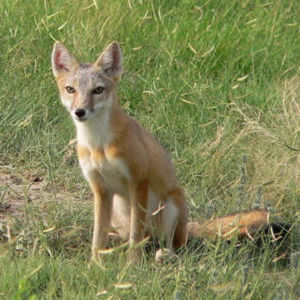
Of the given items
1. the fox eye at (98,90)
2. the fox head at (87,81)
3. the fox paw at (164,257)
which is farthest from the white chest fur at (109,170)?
the fox paw at (164,257)

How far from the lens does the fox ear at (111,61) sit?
218 inches

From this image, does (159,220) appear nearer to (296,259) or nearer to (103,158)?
(103,158)

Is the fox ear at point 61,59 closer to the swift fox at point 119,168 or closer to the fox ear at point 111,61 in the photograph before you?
the swift fox at point 119,168

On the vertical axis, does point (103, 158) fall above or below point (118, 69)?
below

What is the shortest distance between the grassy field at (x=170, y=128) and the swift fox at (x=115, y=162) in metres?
0.23

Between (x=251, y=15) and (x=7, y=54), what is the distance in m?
2.44

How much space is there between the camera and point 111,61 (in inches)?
219

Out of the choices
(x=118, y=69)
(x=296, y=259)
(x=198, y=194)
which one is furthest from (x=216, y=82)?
(x=296, y=259)

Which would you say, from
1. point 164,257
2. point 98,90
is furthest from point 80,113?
point 164,257

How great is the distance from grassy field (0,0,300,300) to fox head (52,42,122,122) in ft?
2.15

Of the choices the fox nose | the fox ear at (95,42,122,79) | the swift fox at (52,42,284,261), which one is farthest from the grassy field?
the fox ear at (95,42,122,79)

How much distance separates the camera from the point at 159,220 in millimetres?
5629

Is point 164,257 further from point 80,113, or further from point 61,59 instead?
point 61,59

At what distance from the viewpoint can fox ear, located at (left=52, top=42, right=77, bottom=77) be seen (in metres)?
5.54
